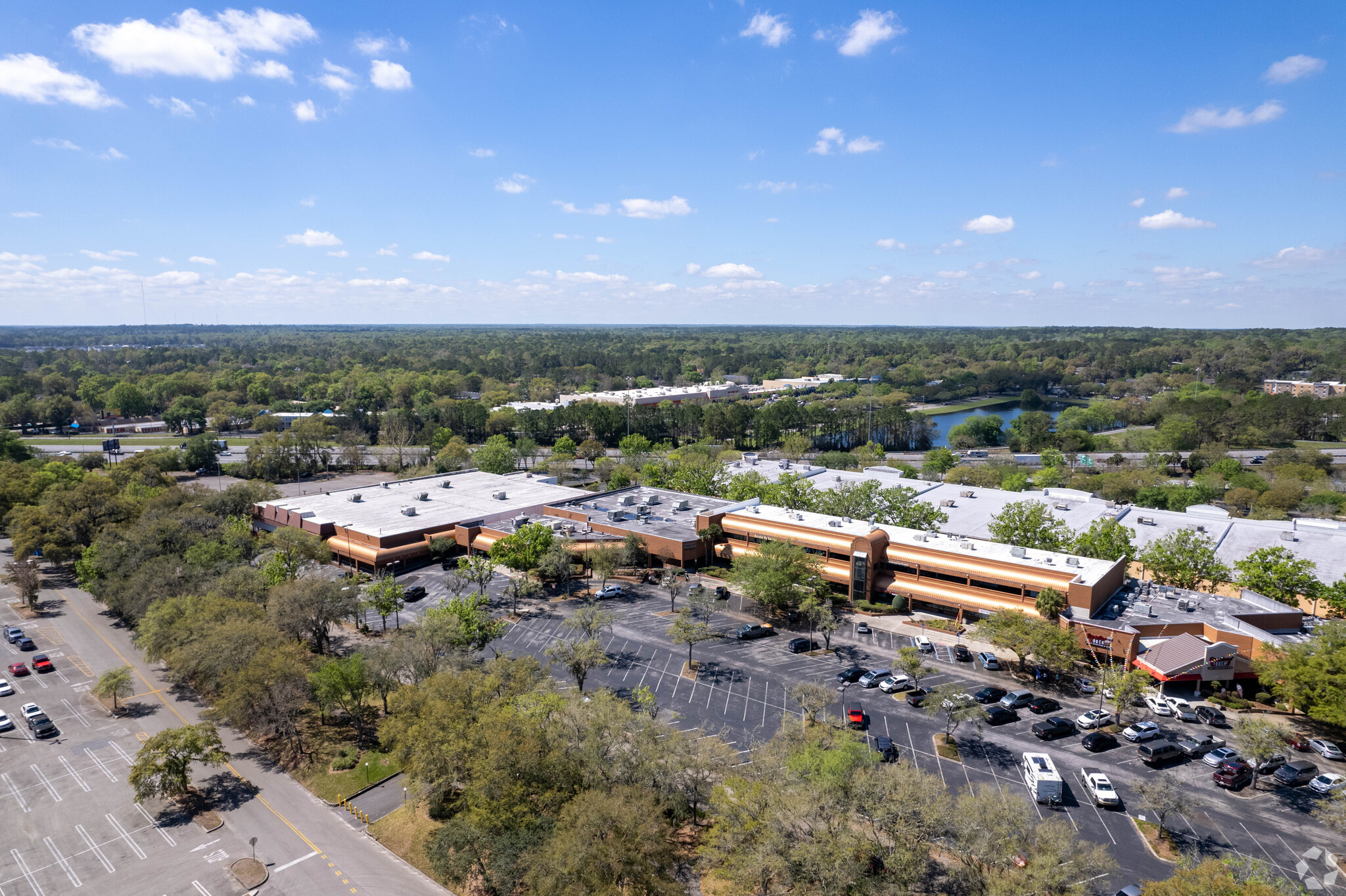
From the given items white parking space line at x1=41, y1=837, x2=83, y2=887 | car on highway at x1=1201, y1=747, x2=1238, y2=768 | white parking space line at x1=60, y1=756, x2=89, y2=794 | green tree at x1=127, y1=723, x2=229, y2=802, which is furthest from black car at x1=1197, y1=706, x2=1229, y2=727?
white parking space line at x1=60, y1=756, x2=89, y2=794

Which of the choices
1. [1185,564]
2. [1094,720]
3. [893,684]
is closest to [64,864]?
[893,684]

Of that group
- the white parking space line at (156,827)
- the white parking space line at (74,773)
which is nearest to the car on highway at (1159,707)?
the white parking space line at (156,827)

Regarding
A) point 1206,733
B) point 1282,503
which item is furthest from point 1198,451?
point 1206,733

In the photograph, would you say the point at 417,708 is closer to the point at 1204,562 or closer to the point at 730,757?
the point at 730,757

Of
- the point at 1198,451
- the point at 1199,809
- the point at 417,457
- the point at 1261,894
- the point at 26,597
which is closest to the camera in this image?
the point at 1261,894

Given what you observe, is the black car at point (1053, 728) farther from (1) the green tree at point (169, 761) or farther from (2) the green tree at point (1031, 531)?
(1) the green tree at point (169, 761)

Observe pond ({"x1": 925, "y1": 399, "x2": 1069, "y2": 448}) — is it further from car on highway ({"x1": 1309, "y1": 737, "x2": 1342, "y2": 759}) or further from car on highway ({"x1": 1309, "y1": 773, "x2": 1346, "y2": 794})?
car on highway ({"x1": 1309, "y1": 773, "x2": 1346, "y2": 794})

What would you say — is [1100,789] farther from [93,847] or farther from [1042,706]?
[93,847]
